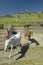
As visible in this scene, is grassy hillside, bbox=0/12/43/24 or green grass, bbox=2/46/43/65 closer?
green grass, bbox=2/46/43/65

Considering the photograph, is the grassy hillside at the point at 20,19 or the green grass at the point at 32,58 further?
the grassy hillside at the point at 20,19

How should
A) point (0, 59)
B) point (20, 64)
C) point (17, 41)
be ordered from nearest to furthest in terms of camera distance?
point (20, 64) < point (0, 59) < point (17, 41)

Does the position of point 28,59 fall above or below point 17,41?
below

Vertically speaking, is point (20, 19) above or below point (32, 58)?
above

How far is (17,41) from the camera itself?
11.8 m

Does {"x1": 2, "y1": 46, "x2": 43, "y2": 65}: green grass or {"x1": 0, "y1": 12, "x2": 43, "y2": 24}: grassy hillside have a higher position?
{"x1": 0, "y1": 12, "x2": 43, "y2": 24}: grassy hillside

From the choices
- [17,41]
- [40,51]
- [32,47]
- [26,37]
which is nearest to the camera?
[17,41]

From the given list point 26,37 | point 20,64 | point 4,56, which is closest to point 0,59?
point 4,56

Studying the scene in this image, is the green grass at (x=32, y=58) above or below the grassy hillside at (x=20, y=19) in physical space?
below

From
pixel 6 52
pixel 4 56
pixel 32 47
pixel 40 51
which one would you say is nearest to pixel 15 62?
pixel 4 56

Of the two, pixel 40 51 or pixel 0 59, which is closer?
pixel 0 59

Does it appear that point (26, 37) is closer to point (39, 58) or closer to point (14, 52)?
point (14, 52)

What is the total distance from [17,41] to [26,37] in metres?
5.41

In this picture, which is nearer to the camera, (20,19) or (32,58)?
(32,58)
